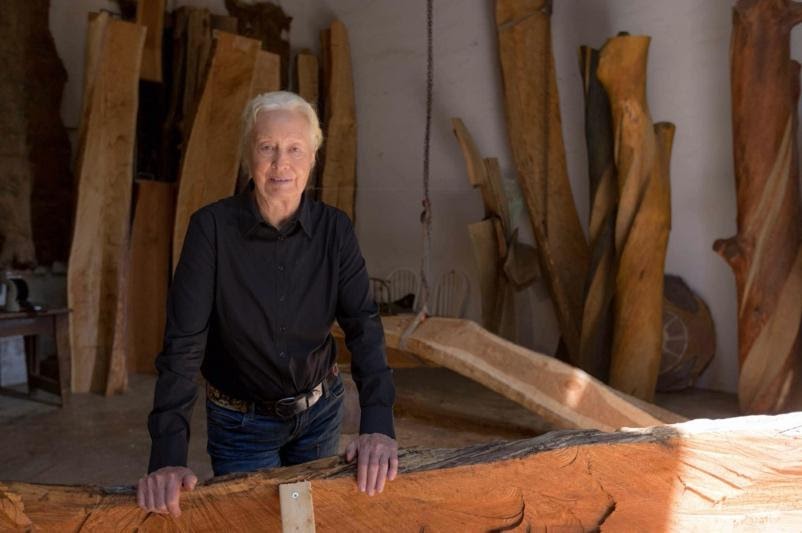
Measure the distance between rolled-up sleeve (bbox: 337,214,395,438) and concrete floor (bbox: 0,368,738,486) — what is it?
5.31 feet

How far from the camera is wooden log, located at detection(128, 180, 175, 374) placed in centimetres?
471

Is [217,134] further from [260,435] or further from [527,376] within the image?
[260,435]

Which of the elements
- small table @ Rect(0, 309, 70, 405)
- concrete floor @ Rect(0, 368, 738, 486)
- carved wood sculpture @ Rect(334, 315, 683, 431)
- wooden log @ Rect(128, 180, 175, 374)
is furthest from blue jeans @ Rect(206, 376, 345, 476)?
wooden log @ Rect(128, 180, 175, 374)

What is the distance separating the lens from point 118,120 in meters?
4.27

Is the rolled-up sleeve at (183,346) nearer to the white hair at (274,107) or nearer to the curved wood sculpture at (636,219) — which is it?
the white hair at (274,107)

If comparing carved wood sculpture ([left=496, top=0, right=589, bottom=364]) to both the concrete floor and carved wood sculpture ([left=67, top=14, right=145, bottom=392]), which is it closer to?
the concrete floor

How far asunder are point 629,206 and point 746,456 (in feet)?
8.56

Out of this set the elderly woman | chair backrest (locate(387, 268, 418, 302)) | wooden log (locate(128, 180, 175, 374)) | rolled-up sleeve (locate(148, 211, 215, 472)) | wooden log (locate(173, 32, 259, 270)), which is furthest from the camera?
chair backrest (locate(387, 268, 418, 302))

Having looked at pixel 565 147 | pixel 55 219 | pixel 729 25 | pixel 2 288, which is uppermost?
pixel 729 25

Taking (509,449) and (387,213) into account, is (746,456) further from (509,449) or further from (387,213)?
(387,213)

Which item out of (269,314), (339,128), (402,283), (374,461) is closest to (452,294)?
(402,283)

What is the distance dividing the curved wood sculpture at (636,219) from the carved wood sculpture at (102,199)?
2733 mm

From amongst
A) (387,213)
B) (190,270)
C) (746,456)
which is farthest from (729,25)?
(190,270)

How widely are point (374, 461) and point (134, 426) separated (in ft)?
9.03
